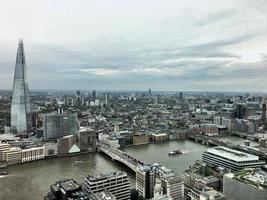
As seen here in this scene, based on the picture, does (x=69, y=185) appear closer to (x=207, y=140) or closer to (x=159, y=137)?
(x=159, y=137)

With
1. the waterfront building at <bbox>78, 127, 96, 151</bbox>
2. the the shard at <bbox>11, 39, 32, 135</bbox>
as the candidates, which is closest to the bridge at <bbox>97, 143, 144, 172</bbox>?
the waterfront building at <bbox>78, 127, 96, 151</bbox>

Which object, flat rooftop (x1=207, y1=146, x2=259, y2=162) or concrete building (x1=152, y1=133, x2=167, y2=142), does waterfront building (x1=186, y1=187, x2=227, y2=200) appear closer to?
flat rooftop (x1=207, y1=146, x2=259, y2=162)

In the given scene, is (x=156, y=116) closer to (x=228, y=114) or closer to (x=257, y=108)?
(x=228, y=114)

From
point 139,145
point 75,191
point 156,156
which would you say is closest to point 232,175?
point 75,191

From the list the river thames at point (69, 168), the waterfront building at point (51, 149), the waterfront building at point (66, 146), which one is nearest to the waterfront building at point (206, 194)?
the river thames at point (69, 168)

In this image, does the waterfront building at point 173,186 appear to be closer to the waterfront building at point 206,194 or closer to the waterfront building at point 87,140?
the waterfront building at point 206,194

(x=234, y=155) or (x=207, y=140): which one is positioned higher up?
(x=234, y=155)

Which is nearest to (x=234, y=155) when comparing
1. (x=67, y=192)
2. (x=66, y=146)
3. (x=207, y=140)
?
(x=207, y=140)
